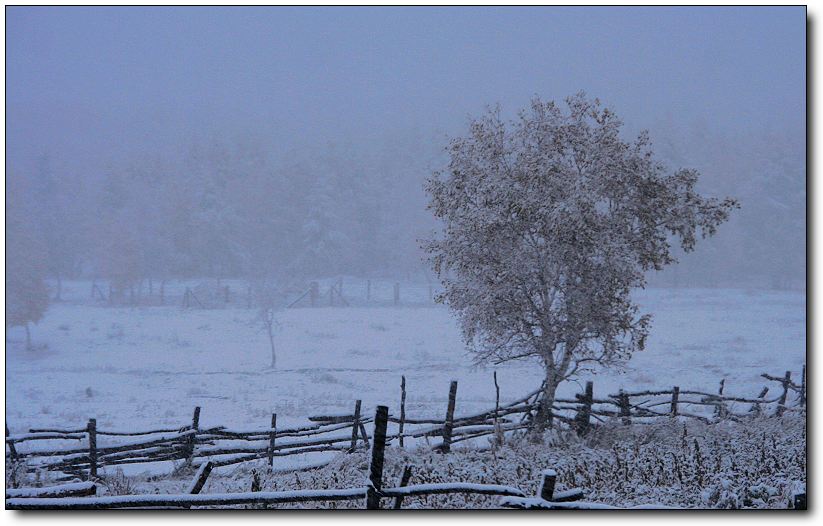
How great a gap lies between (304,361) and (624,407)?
12.3ft

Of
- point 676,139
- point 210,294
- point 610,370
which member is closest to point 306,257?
point 210,294

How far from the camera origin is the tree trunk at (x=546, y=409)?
7.31 metres

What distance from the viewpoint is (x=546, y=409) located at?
739 centimetres

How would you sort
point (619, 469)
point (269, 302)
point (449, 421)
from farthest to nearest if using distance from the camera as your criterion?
point (269, 302)
point (449, 421)
point (619, 469)

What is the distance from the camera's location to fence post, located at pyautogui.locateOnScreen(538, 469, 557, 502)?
4816mm

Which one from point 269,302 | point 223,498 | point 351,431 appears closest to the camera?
point 223,498

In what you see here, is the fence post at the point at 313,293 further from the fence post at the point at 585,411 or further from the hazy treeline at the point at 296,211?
the fence post at the point at 585,411

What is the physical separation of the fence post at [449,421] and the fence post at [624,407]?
76.6 inches

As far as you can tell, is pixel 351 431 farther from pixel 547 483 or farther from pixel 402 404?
pixel 547 483

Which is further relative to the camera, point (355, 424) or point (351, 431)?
point (351, 431)

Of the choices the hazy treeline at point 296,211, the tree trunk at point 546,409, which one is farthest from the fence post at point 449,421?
the hazy treeline at point 296,211

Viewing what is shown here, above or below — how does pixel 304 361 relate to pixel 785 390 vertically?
above

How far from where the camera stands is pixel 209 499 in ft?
17.9

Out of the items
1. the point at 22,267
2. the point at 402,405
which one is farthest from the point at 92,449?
the point at 402,405
